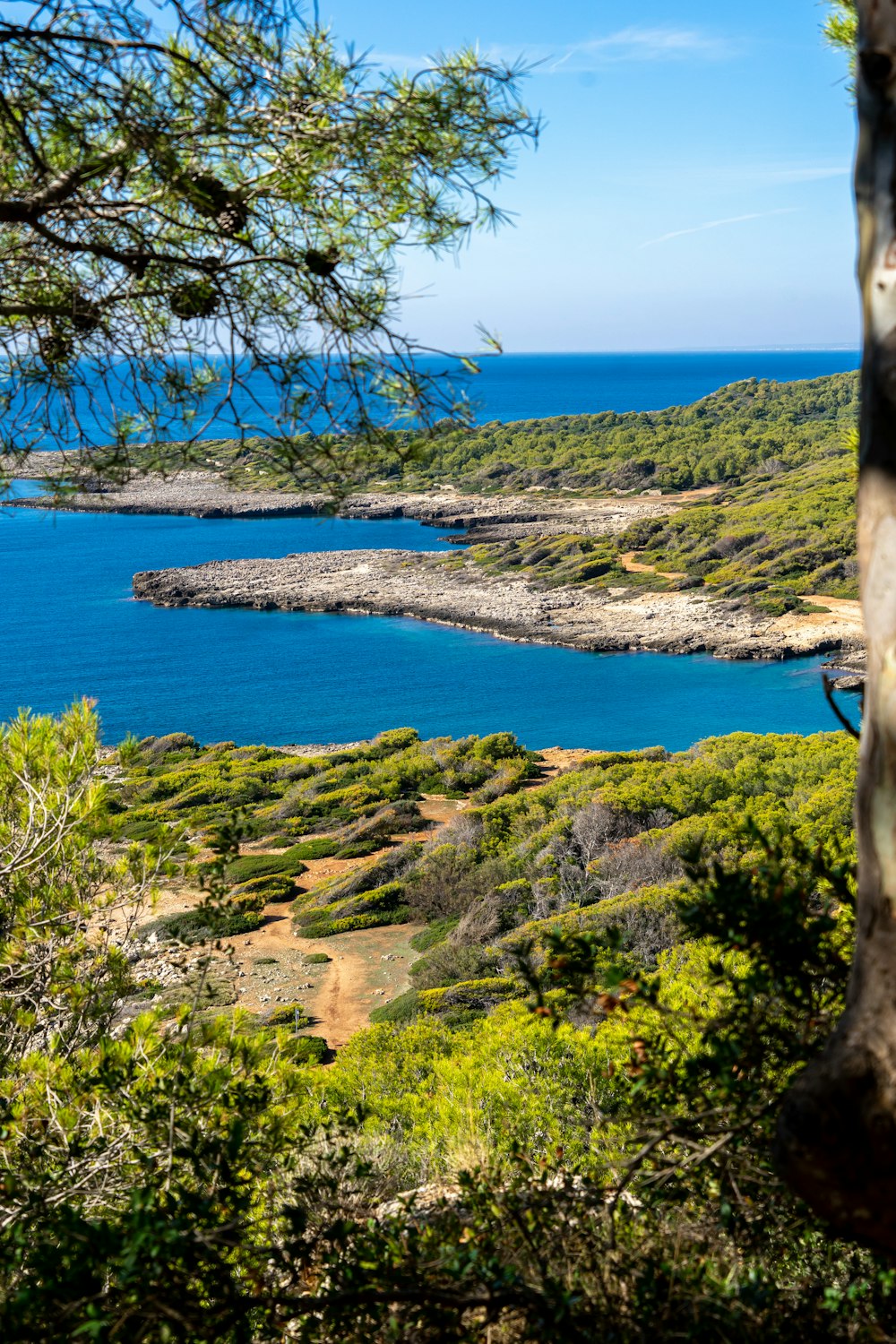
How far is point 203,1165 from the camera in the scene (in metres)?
2.65

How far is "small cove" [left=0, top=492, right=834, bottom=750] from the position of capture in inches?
1405

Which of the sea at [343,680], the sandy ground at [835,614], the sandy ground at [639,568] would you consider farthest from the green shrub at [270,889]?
the sandy ground at [639,568]

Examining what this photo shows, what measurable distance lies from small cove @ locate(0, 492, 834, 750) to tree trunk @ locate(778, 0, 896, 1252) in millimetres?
29676

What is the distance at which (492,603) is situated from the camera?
4997 cm

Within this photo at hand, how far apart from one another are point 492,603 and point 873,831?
159 ft

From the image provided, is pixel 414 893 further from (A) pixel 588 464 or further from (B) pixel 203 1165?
(A) pixel 588 464

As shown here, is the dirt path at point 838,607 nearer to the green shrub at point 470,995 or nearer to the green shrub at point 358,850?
the green shrub at point 358,850

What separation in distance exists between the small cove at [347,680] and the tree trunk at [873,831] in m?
29.7

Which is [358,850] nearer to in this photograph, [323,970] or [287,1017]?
[323,970]

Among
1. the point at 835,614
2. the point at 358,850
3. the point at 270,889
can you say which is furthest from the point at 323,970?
the point at 835,614

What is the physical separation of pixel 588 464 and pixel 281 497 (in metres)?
22.6

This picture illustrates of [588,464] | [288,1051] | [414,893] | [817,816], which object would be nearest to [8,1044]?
[288,1051]

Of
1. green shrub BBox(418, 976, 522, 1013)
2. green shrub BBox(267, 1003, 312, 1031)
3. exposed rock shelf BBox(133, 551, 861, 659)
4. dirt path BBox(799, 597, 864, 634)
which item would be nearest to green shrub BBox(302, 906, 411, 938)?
green shrub BBox(267, 1003, 312, 1031)

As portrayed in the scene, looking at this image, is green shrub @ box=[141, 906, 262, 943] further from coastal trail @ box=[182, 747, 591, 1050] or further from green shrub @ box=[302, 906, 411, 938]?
green shrub @ box=[302, 906, 411, 938]
